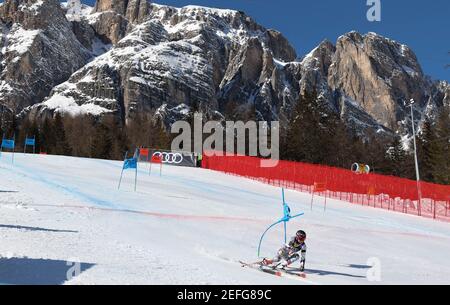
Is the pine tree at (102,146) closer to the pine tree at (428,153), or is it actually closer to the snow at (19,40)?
the pine tree at (428,153)

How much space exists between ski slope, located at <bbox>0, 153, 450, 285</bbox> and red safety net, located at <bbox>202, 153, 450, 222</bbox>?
289 inches

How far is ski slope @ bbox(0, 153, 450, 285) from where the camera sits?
8.45 metres

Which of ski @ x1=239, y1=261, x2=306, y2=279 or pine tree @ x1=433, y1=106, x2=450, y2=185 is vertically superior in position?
pine tree @ x1=433, y1=106, x2=450, y2=185

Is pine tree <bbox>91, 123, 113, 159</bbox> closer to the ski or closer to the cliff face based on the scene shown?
the ski

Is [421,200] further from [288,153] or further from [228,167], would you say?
[288,153]

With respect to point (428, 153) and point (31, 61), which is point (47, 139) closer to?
point (428, 153)

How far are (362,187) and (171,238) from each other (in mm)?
26024

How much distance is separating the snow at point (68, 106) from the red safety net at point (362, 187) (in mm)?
125412

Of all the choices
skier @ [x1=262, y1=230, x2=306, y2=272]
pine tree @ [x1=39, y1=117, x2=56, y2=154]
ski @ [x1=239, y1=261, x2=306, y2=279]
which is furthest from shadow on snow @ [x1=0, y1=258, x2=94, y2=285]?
pine tree @ [x1=39, y1=117, x2=56, y2=154]

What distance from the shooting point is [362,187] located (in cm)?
3638

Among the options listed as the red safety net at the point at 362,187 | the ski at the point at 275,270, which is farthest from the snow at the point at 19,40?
the ski at the point at 275,270

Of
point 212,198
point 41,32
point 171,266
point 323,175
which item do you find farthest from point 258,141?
point 41,32

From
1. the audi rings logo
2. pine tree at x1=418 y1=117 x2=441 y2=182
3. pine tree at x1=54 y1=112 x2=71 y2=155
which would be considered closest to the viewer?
the audi rings logo
